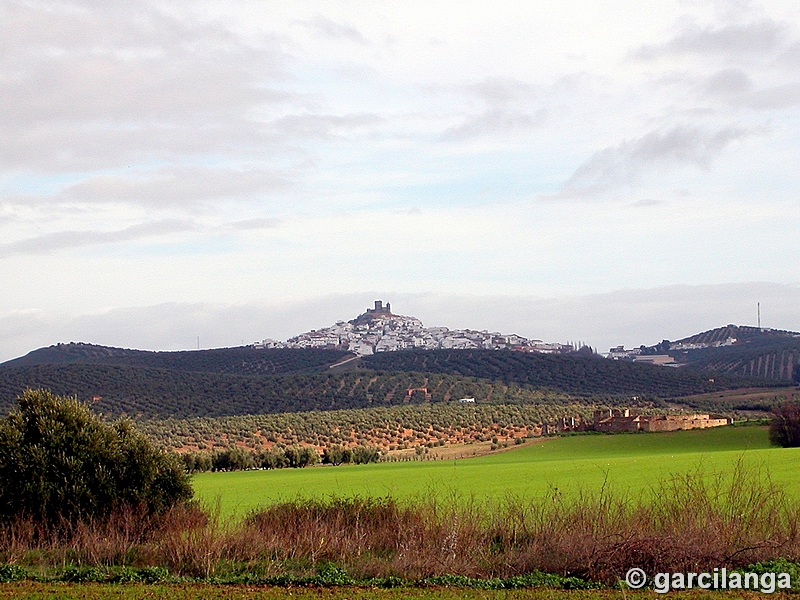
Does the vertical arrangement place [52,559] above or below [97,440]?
below

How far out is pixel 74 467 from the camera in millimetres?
18125

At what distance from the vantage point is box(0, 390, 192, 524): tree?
58.0 ft

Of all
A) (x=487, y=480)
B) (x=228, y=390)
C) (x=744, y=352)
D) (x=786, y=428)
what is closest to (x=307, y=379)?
(x=228, y=390)

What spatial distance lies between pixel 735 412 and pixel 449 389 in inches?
1302

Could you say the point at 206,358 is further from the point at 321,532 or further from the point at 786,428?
the point at 321,532

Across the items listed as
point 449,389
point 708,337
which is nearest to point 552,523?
point 449,389

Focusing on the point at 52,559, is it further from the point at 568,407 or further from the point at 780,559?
the point at 568,407

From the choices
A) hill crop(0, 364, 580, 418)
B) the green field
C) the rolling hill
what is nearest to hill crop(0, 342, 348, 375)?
the rolling hill

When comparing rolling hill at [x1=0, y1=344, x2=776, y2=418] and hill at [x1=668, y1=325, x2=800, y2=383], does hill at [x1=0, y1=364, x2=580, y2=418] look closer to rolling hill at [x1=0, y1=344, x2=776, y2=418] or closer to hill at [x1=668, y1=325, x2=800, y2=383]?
rolling hill at [x1=0, y1=344, x2=776, y2=418]

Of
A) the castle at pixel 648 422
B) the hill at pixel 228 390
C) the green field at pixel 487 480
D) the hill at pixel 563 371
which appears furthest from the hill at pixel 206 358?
the green field at pixel 487 480

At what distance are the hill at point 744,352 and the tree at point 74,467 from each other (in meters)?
101

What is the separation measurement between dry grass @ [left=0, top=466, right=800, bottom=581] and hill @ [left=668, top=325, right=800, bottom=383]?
9968cm

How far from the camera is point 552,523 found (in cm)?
1542

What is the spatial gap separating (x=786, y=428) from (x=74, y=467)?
4256cm
